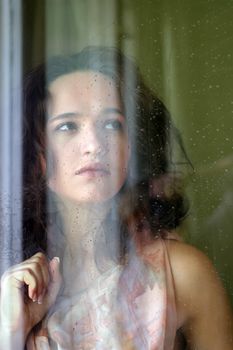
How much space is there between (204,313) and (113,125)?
281 millimetres

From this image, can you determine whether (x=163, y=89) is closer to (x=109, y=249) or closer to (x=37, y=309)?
(x=109, y=249)

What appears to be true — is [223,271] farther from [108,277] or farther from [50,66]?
[50,66]

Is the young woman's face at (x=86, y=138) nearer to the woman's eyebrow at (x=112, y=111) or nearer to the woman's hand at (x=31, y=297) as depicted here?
the woman's eyebrow at (x=112, y=111)

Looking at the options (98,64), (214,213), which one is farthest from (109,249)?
(98,64)

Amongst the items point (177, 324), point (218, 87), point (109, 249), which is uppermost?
point (218, 87)

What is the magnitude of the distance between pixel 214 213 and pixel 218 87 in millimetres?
174

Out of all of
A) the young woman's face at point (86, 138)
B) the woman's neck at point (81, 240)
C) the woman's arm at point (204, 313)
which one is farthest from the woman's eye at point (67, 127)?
the woman's arm at point (204, 313)

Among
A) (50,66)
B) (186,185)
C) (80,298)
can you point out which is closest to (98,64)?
(50,66)

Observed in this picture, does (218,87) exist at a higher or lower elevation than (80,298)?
higher

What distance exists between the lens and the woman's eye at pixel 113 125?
2.66 ft

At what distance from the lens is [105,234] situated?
0.81m

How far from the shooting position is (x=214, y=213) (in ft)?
2.62

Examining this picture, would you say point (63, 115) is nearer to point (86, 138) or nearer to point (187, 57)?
point (86, 138)

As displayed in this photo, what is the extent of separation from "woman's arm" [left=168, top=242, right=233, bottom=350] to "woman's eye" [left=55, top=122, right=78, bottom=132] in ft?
0.78
